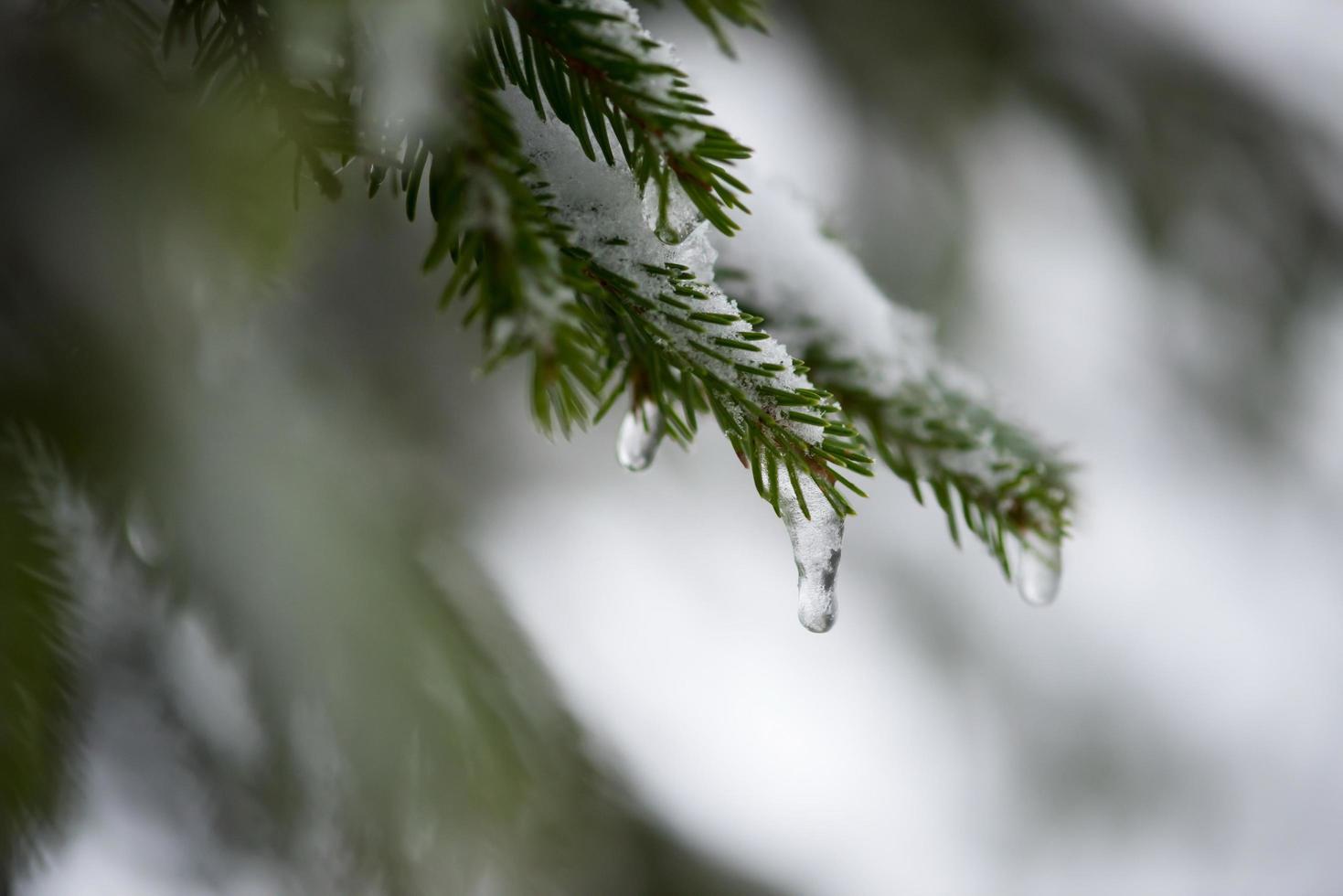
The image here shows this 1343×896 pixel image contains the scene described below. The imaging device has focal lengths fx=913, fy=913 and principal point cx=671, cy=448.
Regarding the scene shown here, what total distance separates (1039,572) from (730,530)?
252cm

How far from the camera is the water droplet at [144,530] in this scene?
2.53 feet

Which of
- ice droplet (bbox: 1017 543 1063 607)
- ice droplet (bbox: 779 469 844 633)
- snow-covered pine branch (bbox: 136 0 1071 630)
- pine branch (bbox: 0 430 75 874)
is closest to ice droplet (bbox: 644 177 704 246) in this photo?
snow-covered pine branch (bbox: 136 0 1071 630)

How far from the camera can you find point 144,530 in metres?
0.78

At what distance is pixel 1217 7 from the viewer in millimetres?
2312

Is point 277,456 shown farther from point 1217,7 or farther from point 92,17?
point 1217,7

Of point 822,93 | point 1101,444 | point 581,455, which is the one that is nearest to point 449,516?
point 822,93

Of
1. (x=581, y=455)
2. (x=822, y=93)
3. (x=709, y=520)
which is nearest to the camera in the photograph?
(x=822, y=93)

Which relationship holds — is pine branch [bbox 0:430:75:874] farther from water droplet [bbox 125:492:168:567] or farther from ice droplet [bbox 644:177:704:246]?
ice droplet [bbox 644:177:704:246]

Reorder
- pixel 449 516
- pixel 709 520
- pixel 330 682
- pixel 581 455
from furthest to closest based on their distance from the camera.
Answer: pixel 709 520, pixel 581 455, pixel 449 516, pixel 330 682

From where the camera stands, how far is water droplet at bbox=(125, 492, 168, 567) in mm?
772

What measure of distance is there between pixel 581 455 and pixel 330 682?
205cm

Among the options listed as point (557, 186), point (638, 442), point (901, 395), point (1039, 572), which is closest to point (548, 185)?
point (557, 186)

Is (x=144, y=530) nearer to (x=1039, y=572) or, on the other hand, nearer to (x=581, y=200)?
(x=581, y=200)

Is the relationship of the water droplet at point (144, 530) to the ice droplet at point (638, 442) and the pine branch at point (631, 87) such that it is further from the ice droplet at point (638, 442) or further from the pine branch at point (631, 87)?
the pine branch at point (631, 87)
